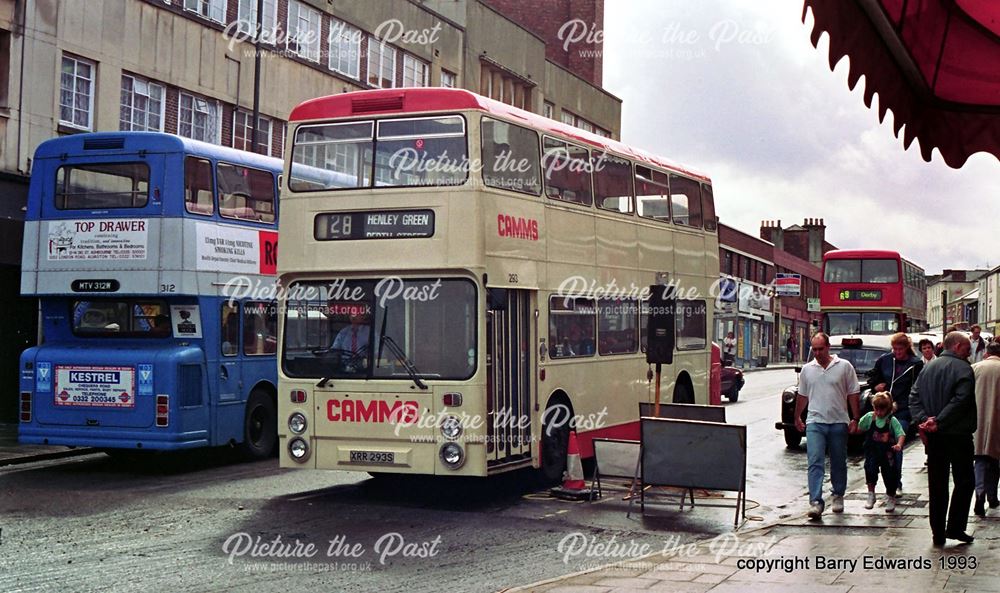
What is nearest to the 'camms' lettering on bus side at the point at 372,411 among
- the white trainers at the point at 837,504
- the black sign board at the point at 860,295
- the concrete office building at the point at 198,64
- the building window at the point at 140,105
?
the white trainers at the point at 837,504

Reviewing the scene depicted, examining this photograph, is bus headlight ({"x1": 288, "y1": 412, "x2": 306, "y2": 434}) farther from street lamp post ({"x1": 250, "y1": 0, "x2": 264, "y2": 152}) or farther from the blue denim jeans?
street lamp post ({"x1": 250, "y1": 0, "x2": 264, "y2": 152})

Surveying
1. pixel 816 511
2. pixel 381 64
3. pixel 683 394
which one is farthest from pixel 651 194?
pixel 381 64

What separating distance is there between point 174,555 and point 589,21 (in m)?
48.9

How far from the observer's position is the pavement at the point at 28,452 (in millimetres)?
17750

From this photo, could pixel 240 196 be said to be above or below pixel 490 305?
above

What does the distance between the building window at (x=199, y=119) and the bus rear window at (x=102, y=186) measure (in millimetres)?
12010

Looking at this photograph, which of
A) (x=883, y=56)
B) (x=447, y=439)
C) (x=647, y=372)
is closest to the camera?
(x=883, y=56)

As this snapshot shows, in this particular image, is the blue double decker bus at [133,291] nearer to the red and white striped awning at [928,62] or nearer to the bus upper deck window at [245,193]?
the bus upper deck window at [245,193]

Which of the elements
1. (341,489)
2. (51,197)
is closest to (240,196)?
(51,197)

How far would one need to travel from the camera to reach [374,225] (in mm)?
13383

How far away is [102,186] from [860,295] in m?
28.3

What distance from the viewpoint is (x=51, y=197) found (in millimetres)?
16984

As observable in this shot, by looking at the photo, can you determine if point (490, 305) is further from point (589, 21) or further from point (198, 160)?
point (589, 21)

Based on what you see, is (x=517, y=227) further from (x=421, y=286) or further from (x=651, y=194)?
(x=651, y=194)
